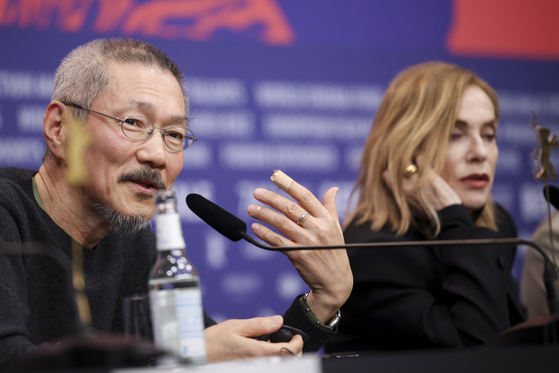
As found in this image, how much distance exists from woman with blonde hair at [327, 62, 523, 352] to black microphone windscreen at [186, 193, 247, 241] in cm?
76

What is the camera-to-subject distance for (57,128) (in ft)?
4.36

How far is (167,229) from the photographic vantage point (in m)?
0.69

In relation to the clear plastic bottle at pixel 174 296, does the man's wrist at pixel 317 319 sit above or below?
below

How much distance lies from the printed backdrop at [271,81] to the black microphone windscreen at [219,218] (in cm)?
111

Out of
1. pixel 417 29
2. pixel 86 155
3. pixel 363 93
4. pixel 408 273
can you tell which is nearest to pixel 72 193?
pixel 86 155

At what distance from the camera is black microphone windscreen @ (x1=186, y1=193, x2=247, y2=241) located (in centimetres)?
94

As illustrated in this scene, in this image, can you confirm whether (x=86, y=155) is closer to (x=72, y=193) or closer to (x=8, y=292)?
(x=72, y=193)

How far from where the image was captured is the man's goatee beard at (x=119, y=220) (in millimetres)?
1252

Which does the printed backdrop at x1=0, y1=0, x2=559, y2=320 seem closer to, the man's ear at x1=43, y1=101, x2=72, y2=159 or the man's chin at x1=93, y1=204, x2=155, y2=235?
the man's ear at x1=43, y1=101, x2=72, y2=159

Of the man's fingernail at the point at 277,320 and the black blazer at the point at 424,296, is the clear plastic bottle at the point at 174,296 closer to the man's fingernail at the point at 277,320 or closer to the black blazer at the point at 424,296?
the man's fingernail at the point at 277,320

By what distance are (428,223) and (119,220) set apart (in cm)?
106

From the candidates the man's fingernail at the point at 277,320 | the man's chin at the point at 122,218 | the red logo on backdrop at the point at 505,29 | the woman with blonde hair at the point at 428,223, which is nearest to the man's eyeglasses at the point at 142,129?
the man's chin at the point at 122,218

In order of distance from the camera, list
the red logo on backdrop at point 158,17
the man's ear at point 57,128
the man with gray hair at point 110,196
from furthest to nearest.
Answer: the red logo on backdrop at point 158,17
the man's ear at point 57,128
the man with gray hair at point 110,196

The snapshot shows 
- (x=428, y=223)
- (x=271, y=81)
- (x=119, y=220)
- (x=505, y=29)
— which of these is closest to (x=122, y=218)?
(x=119, y=220)
